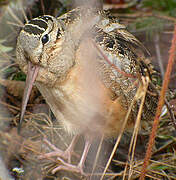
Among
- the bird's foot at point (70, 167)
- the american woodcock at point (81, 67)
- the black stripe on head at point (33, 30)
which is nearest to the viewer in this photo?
the black stripe on head at point (33, 30)

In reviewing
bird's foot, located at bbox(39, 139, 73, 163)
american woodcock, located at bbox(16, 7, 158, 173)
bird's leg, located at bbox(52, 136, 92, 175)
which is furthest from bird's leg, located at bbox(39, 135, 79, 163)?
american woodcock, located at bbox(16, 7, 158, 173)

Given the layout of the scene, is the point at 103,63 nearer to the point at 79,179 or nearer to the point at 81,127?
the point at 81,127

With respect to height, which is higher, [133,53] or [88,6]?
[88,6]

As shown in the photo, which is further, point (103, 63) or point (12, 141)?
point (12, 141)

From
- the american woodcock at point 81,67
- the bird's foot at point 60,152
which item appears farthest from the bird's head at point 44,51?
the bird's foot at point 60,152

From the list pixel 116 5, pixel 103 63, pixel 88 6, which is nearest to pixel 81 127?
pixel 103 63

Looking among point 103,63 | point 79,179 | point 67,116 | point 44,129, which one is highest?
point 103,63

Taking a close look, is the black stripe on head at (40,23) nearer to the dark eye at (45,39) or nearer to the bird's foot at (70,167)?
the dark eye at (45,39)

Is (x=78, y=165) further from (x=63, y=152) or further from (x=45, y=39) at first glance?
(x=45, y=39)

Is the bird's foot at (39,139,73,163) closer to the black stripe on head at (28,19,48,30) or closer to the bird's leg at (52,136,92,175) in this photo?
the bird's leg at (52,136,92,175)
